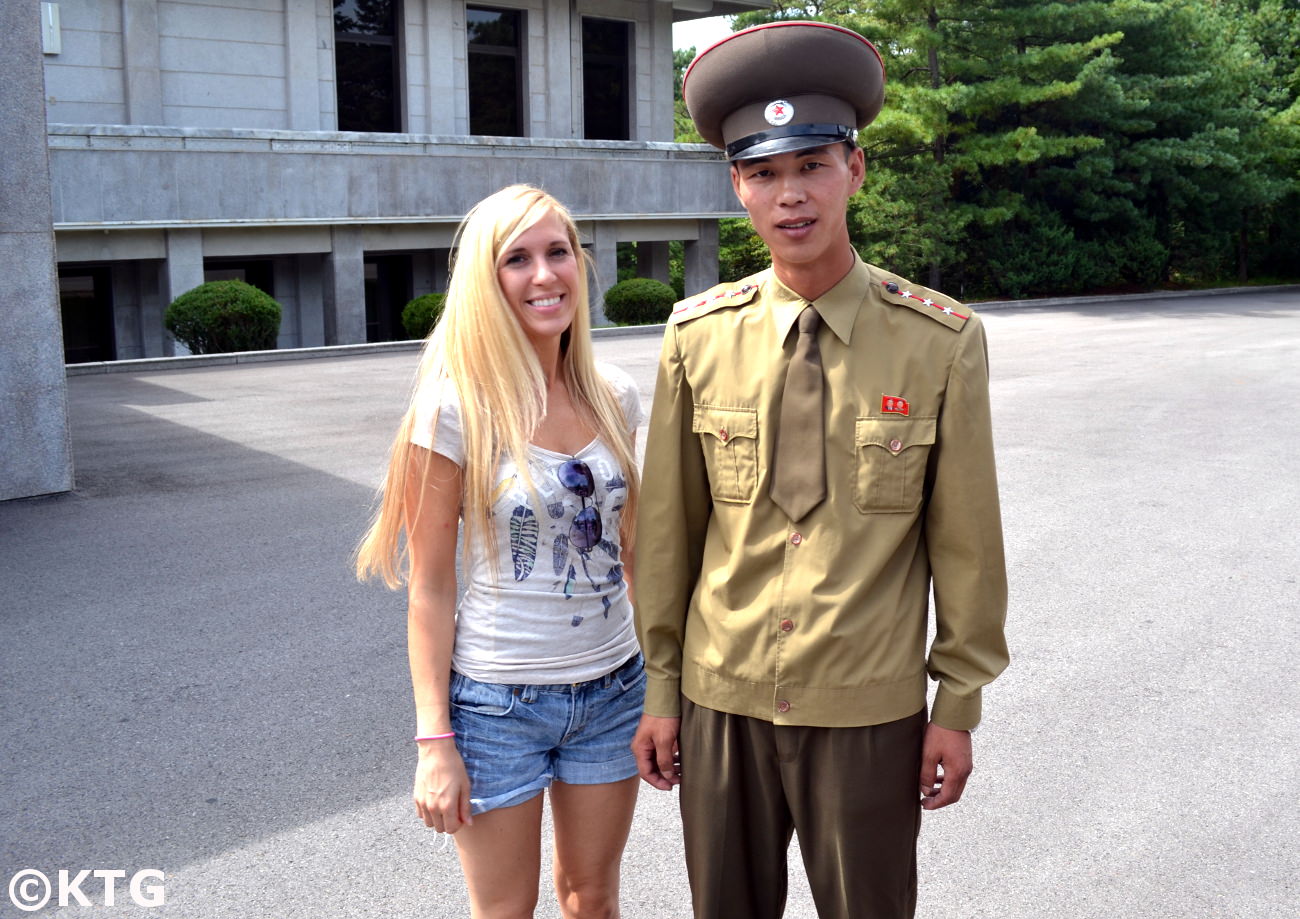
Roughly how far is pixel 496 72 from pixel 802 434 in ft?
86.6

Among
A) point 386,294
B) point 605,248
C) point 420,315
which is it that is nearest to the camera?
point 420,315

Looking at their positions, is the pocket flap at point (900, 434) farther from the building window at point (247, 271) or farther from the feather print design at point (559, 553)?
the building window at point (247, 271)

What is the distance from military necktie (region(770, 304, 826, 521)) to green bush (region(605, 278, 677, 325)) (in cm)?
2209

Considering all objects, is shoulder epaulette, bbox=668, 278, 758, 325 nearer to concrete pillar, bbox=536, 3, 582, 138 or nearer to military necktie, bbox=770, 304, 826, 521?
military necktie, bbox=770, 304, 826, 521

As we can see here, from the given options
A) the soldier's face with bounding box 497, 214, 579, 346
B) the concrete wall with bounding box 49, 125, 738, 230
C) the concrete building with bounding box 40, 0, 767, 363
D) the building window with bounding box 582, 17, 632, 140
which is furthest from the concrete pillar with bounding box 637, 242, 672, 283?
the soldier's face with bounding box 497, 214, 579, 346

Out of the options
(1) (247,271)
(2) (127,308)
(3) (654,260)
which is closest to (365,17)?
(1) (247,271)

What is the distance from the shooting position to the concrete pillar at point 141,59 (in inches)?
Answer: 870

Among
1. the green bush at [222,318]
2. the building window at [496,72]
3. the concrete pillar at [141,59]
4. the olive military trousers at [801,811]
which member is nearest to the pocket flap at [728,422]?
the olive military trousers at [801,811]

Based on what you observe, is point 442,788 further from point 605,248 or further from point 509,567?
point 605,248

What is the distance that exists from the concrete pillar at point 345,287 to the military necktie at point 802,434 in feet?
70.8

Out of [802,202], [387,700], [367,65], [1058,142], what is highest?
[367,65]

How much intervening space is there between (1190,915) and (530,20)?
25.9 m

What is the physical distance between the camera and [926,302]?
2.55 metres

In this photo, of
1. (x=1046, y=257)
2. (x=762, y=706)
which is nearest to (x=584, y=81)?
(x=1046, y=257)
